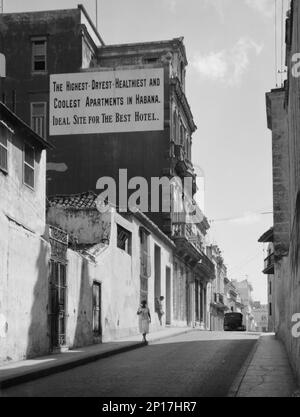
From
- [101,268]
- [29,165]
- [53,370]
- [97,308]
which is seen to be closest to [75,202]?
[101,268]

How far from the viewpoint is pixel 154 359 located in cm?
1766

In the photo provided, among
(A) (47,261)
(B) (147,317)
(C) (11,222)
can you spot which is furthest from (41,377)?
(B) (147,317)

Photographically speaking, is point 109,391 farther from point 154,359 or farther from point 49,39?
point 49,39

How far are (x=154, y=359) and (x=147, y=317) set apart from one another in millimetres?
7832

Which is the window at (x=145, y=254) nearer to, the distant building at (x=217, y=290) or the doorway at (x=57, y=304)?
the doorway at (x=57, y=304)

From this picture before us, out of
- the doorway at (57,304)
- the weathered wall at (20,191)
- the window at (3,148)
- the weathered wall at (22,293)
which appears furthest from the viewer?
the doorway at (57,304)

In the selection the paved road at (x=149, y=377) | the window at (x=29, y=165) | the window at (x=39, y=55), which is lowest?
the paved road at (x=149, y=377)

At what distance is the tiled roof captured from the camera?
2648cm

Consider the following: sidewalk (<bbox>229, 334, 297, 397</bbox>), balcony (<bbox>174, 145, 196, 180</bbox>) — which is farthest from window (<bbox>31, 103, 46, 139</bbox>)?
sidewalk (<bbox>229, 334, 297, 397</bbox>)

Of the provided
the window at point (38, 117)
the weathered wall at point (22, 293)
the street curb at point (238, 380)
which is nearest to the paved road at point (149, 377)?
the street curb at point (238, 380)

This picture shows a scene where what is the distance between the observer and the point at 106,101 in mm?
33219

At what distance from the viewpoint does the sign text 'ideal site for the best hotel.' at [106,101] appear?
3416cm

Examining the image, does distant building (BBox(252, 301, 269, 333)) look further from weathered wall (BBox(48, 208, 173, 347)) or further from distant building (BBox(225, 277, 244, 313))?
weathered wall (BBox(48, 208, 173, 347))

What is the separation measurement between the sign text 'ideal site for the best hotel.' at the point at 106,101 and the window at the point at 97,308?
11.1 meters
